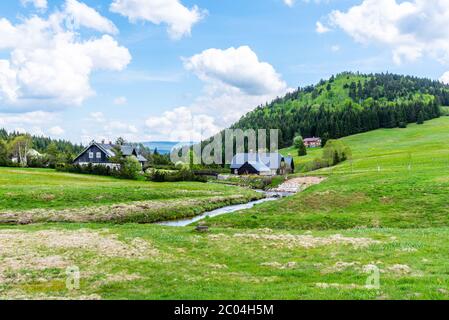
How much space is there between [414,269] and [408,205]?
82.8 feet

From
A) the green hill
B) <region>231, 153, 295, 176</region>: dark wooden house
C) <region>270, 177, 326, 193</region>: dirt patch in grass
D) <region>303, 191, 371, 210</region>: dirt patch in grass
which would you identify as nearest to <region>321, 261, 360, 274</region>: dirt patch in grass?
the green hill

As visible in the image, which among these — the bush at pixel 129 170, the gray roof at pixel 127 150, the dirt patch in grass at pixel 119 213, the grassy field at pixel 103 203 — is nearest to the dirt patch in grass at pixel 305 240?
the dirt patch in grass at pixel 119 213

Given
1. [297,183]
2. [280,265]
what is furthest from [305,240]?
[297,183]

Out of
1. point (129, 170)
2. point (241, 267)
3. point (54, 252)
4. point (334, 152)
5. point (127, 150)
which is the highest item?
point (127, 150)

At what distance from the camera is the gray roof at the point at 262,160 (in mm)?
133250

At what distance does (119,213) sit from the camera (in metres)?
47.1

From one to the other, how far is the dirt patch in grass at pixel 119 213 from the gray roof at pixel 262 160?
78320 mm

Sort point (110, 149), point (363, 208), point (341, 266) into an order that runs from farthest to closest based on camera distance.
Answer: point (110, 149), point (363, 208), point (341, 266)

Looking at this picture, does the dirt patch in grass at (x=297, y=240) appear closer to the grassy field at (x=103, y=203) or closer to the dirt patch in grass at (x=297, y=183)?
the grassy field at (x=103, y=203)

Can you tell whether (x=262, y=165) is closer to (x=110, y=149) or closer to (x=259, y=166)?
(x=259, y=166)

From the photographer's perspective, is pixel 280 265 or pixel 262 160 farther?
pixel 262 160

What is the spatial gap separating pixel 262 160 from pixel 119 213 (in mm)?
94825

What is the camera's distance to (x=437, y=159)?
87625 millimetres
